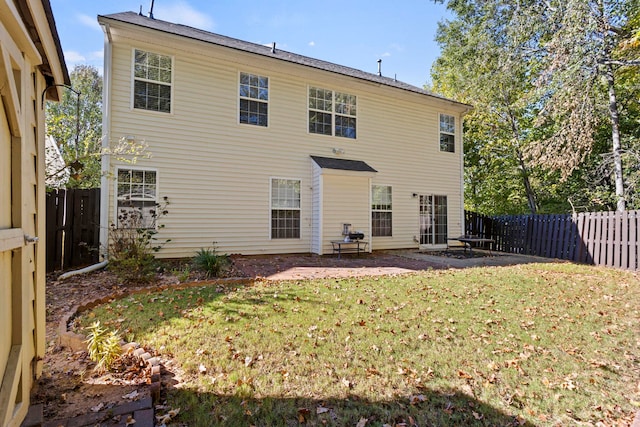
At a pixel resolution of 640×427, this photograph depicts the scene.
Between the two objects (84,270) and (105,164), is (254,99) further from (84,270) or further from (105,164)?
(84,270)

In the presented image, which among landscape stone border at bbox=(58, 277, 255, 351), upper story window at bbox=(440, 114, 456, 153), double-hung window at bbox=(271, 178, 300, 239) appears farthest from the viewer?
upper story window at bbox=(440, 114, 456, 153)

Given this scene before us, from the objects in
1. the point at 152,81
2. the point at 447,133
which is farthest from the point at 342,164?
the point at 152,81

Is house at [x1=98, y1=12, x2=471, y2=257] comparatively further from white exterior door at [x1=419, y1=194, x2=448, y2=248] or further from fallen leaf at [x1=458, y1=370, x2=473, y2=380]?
fallen leaf at [x1=458, y1=370, x2=473, y2=380]

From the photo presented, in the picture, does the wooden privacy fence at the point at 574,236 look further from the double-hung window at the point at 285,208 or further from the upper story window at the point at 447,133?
the double-hung window at the point at 285,208

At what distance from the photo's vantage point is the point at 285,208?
10.6 metres

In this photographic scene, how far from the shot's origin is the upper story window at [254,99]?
33.1 feet

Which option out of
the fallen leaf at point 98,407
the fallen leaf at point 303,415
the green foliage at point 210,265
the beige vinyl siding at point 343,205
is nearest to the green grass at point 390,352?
the fallen leaf at point 303,415

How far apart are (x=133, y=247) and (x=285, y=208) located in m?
4.80

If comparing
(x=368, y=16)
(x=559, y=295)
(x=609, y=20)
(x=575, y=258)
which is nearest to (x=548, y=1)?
(x=609, y=20)

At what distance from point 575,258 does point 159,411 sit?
1220 centimetres

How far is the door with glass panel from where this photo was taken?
13.2 m

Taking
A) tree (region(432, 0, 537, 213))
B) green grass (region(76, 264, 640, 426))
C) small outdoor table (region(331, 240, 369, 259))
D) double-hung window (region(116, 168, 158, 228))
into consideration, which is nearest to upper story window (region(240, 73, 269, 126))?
double-hung window (region(116, 168, 158, 228))

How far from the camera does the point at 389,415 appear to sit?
2.48 m

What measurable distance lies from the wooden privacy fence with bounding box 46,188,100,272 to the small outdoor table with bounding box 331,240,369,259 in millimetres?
6380
